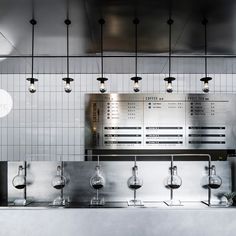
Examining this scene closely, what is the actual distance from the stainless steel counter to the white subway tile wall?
2727 mm

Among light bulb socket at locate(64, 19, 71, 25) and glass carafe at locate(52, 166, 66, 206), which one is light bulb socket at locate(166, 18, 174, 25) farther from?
glass carafe at locate(52, 166, 66, 206)

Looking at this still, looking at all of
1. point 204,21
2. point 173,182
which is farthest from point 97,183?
point 204,21

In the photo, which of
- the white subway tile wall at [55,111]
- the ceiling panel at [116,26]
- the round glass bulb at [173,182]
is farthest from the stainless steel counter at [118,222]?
the white subway tile wall at [55,111]

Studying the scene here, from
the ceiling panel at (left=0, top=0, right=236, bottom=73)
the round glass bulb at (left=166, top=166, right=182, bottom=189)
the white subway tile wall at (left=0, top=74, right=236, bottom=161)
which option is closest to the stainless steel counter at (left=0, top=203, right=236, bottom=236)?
the round glass bulb at (left=166, top=166, right=182, bottom=189)

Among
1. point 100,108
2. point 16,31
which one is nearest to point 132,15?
point 16,31

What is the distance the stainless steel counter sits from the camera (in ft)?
7.82

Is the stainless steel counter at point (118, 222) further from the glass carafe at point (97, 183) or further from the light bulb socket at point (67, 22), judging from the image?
the light bulb socket at point (67, 22)

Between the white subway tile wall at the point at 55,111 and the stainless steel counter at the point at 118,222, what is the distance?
2.73 metres

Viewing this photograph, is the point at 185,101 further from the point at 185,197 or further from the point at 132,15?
the point at 132,15

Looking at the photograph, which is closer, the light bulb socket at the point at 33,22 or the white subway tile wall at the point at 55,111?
the light bulb socket at the point at 33,22

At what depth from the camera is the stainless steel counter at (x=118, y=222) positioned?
2383mm

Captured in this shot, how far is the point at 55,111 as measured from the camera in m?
5.16

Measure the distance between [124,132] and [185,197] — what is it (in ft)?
→ 7.02

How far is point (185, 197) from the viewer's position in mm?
2986
